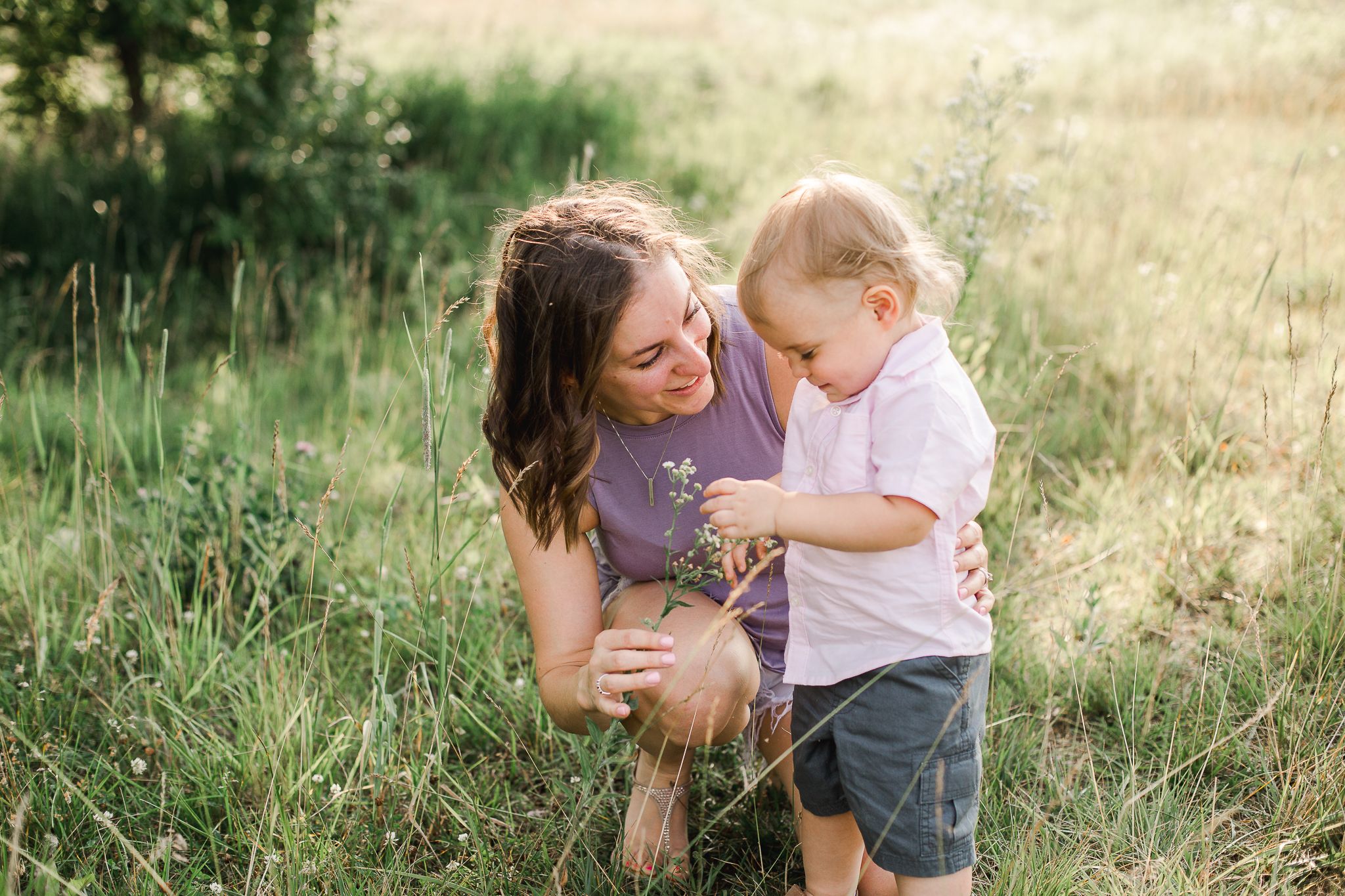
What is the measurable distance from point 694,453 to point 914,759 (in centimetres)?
79

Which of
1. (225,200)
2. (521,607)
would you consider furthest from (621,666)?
(225,200)

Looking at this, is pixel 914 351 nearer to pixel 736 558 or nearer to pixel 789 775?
pixel 736 558

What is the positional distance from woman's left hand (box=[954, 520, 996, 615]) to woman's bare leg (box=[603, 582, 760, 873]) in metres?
0.45

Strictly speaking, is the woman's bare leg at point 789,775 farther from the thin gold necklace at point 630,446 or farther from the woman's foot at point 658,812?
the thin gold necklace at point 630,446

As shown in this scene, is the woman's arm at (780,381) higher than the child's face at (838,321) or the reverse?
the reverse

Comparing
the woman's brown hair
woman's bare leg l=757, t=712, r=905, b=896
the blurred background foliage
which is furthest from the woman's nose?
the blurred background foliage

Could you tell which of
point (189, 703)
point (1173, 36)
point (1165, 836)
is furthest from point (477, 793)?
point (1173, 36)

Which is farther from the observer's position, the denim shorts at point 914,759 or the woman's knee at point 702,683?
the woman's knee at point 702,683

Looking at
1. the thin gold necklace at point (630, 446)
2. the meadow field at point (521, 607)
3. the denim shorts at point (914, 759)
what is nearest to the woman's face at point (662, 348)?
the thin gold necklace at point (630, 446)

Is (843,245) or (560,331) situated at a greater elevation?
(843,245)

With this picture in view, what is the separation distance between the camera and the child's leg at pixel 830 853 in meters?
1.66

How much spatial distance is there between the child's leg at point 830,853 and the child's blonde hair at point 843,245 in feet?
3.18

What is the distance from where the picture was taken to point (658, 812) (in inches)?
73.4

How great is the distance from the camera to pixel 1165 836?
1721 mm
